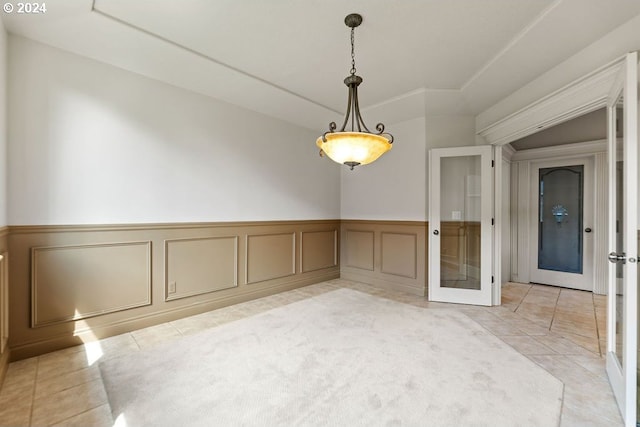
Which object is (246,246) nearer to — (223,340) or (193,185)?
(193,185)

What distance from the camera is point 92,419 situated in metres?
1.59

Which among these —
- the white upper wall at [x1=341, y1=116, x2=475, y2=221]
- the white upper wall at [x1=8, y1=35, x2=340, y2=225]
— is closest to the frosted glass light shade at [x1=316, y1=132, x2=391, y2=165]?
the white upper wall at [x1=8, y1=35, x2=340, y2=225]

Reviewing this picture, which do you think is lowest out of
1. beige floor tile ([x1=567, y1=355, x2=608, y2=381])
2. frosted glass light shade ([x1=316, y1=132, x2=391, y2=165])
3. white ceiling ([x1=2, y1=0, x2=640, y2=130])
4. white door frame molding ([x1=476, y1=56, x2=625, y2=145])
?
beige floor tile ([x1=567, y1=355, x2=608, y2=381])

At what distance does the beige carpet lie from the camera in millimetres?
1610

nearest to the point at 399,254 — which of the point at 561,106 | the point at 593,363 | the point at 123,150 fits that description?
the point at 593,363

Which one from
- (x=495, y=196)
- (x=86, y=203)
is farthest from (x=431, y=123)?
(x=86, y=203)

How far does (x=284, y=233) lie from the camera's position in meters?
4.20

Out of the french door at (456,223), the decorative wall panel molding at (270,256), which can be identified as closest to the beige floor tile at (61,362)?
the decorative wall panel molding at (270,256)

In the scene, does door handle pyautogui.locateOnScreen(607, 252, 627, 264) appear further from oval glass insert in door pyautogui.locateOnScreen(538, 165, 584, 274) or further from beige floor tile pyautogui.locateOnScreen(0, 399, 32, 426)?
beige floor tile pyautogui.locateOnScreen(0, 399, 32, 426)

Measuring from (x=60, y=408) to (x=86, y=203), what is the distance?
1601mm

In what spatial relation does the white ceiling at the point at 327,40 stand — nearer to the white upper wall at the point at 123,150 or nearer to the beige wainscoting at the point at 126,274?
the white upper wall at the point at 123,150

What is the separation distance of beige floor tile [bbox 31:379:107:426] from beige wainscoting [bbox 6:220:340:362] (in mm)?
815

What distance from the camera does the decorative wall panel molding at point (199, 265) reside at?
3.08m

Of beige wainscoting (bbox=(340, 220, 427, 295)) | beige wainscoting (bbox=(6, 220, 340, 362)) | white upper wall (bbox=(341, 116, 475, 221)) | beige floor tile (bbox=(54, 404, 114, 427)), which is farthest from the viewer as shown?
beige wainscoting (bbox=(340, 220, 427, 295))
